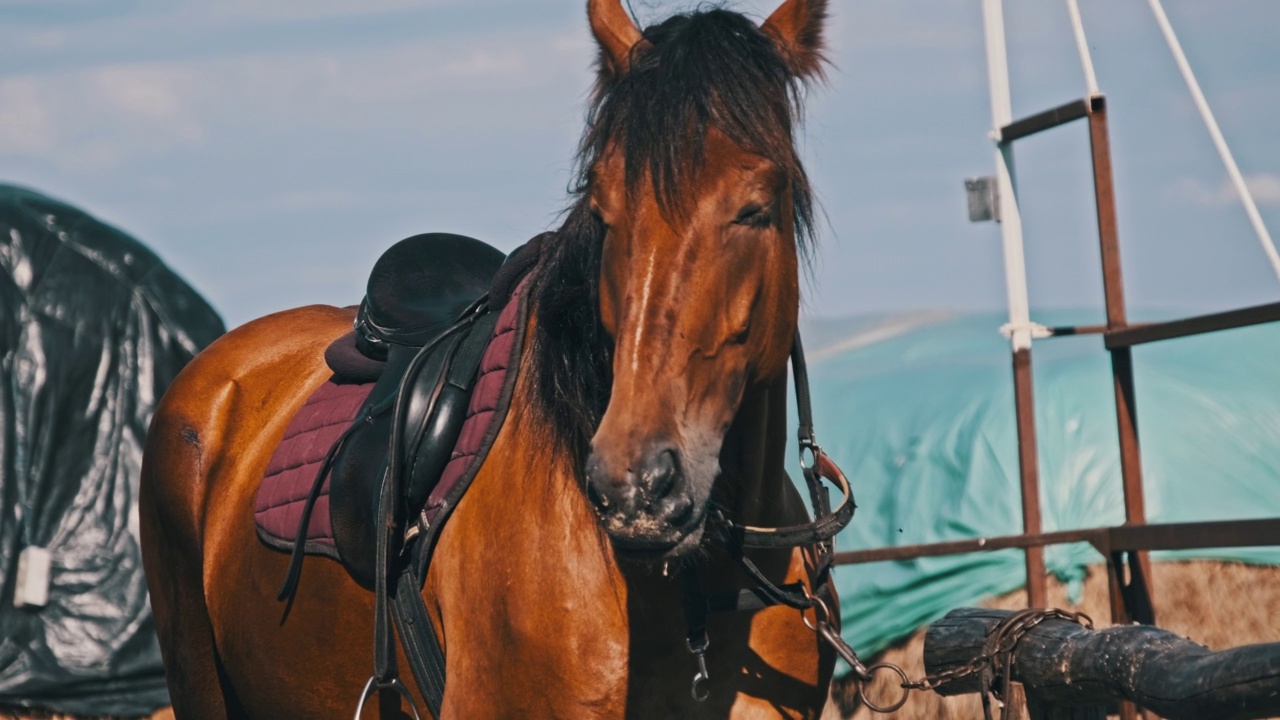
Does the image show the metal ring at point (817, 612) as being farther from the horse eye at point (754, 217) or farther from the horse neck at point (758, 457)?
the horse eye at point (754, 217)

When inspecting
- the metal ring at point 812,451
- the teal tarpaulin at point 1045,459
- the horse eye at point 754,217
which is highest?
the horse eye at point 754,217

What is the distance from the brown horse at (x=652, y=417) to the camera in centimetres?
227

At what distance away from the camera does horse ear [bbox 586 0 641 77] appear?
8.68ft

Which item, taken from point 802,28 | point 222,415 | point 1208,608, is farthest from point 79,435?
point 802,28

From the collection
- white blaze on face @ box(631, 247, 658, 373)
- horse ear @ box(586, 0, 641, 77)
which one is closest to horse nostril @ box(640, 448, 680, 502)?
white blaze on face @ box(631, 247, 658, 373)

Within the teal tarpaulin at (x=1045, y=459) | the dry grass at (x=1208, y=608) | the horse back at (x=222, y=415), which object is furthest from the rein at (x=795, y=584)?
the teal tarpaulin at (x=1045, y=459)

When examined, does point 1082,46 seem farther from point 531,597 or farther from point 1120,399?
point 531,597

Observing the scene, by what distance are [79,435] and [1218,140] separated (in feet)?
22.4

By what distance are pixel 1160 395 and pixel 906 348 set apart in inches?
141

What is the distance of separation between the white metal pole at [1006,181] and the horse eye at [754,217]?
3.36m

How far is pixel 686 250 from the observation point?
2320 mm

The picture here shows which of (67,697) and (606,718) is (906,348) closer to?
(67,697)

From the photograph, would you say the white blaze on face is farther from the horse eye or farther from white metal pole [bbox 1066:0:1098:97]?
white metal pole [bbox 1066:0:1098:97]

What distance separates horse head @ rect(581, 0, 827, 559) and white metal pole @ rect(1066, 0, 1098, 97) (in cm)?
305
